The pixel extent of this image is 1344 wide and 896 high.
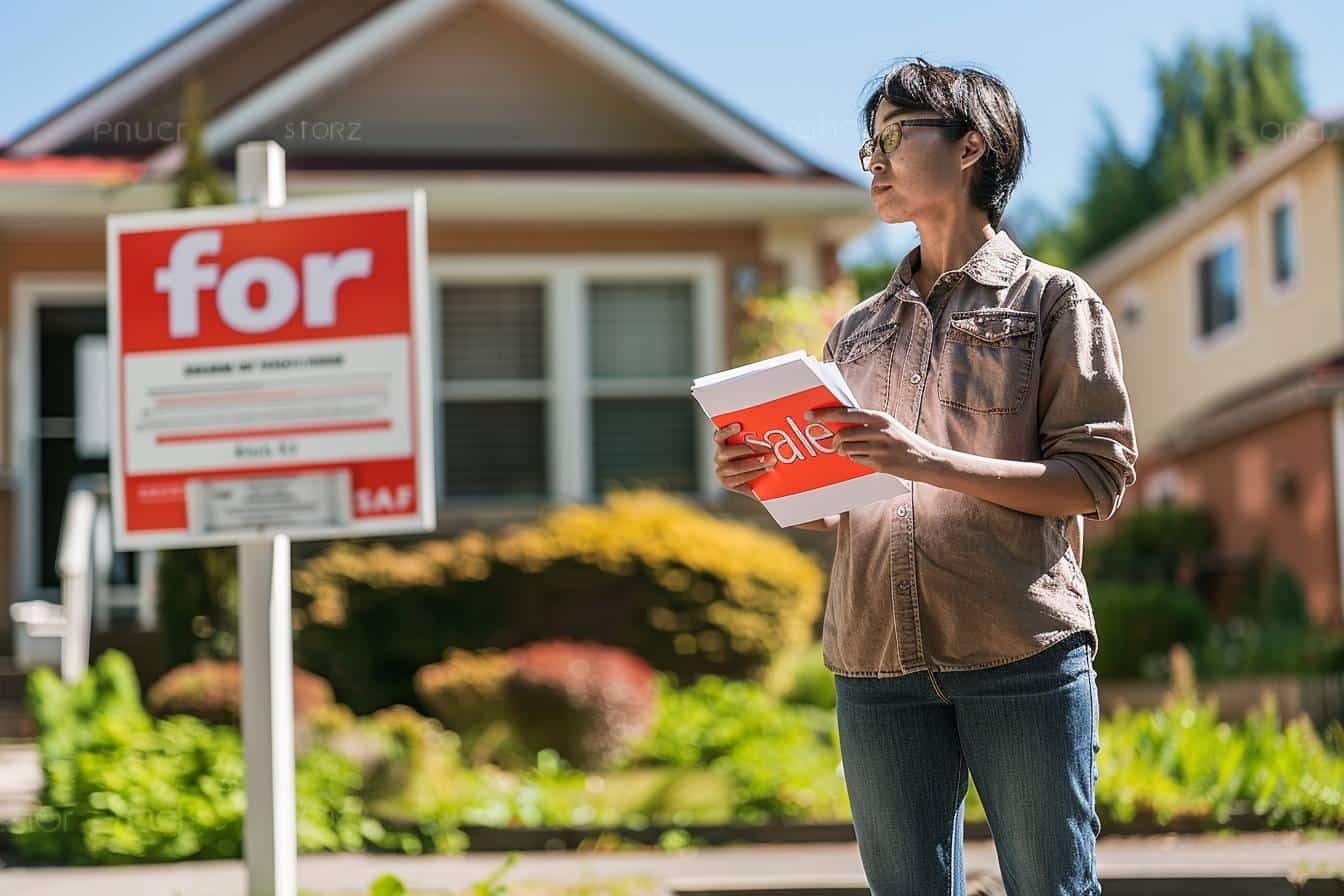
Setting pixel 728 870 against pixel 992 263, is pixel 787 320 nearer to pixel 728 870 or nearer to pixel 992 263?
pixel 728 870

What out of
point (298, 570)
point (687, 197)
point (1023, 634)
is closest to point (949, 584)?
point (1023, 634)

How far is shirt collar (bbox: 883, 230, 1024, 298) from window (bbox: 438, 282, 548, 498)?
10075mm

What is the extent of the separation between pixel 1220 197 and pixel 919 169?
2116 centimetres

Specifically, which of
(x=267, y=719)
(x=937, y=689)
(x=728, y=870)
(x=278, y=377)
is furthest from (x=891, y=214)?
(x=728, y=870)

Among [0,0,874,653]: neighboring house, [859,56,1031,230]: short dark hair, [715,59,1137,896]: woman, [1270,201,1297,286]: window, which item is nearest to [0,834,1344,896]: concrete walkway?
[715,59,1137,896]: woman

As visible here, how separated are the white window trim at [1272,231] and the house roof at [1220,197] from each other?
21cm

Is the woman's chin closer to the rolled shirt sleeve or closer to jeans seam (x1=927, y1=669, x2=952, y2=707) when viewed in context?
the rolled shirt sleeve

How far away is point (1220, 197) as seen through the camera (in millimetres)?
22781

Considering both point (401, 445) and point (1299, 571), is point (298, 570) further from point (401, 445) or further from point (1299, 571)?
point (1299, 571)

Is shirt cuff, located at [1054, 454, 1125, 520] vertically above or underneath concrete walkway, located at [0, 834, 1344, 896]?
above

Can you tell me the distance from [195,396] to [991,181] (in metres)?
2.52

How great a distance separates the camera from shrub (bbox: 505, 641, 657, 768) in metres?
8.85

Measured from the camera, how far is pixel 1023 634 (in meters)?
2.83

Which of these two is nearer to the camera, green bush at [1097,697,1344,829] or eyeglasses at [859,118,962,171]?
eyeglasses at [859,118,962,171]
